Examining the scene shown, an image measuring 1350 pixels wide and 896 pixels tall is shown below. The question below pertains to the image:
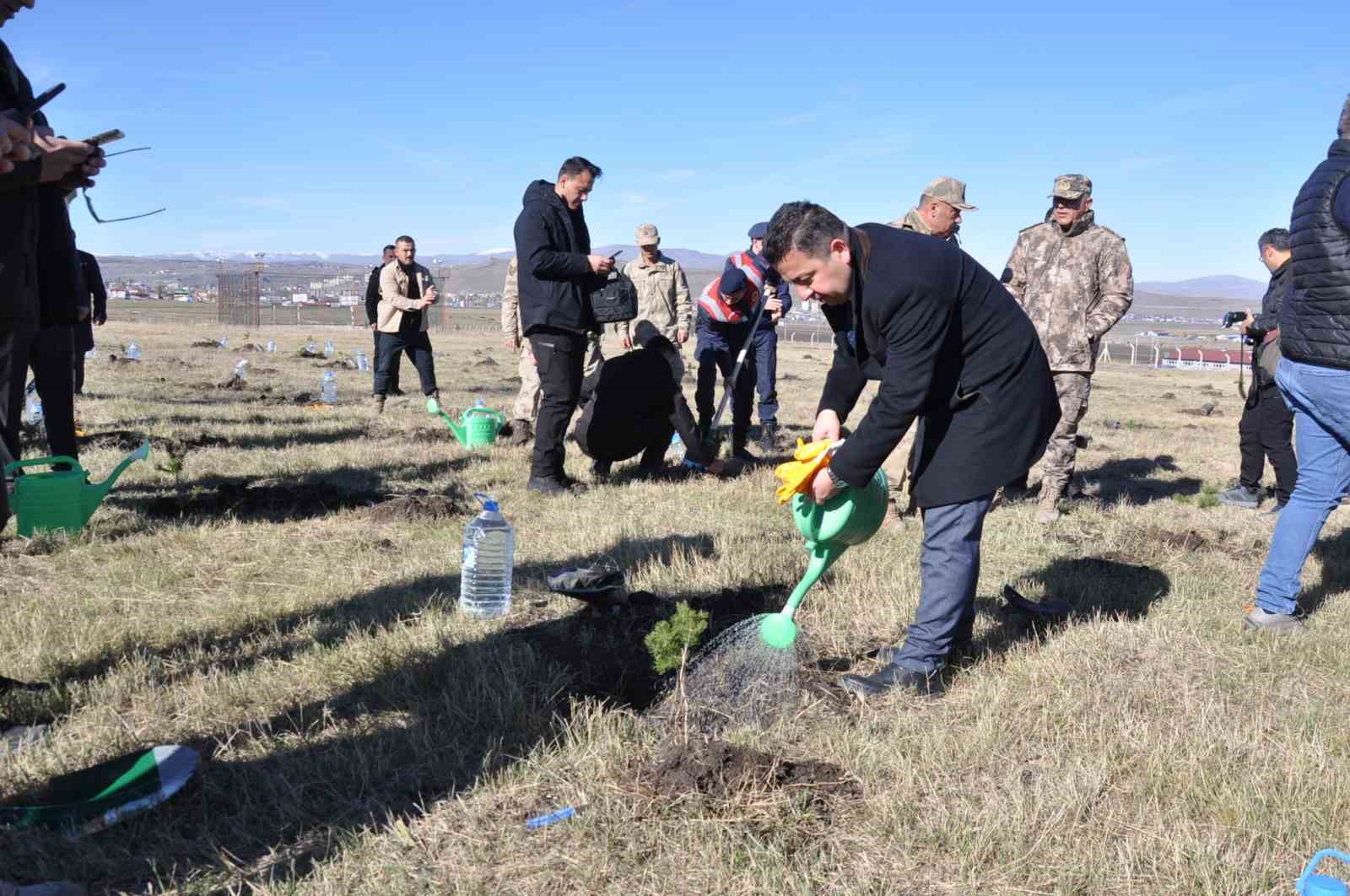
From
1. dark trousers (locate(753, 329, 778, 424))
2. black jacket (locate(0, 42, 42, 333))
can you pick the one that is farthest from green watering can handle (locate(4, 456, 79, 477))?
dark trousers (locate(753, 329, 778, 424))

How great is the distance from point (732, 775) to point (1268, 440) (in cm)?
727

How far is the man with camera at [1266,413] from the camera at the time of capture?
7629 millimetres

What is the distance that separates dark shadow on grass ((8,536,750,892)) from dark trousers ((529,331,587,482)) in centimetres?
273

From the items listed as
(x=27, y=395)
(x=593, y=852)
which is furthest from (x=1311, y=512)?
(x=27, y=395)

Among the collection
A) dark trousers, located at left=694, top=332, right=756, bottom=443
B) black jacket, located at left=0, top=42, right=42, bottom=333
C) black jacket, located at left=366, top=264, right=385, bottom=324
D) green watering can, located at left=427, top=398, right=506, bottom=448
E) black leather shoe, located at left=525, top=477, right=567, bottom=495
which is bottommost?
black leather shoe, located at left=525, top=477, right=567, bottom=495

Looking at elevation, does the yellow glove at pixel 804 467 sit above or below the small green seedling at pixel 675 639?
above

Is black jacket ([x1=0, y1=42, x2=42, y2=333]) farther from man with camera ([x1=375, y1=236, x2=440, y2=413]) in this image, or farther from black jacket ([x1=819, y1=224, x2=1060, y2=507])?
man with camera ([x1=375, y1=236, x2=440, y2=413])

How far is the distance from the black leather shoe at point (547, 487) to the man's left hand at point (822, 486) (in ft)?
13.4

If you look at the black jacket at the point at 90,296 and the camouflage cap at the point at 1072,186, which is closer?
the camouflage cap at the point at 1072,186

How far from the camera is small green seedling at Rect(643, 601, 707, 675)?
3820 millimetres

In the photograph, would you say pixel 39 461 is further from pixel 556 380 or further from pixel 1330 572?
pixel 1330 572

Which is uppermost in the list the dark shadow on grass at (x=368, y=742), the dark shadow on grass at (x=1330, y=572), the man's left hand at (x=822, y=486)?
the man's left hand at (x=822, y=486)

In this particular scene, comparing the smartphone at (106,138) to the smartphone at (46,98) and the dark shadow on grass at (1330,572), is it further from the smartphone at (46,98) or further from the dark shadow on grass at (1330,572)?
the dark shadow on grass at (1330,572)

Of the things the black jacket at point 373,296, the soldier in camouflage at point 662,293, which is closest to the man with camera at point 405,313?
the black jacket at point 373,296
